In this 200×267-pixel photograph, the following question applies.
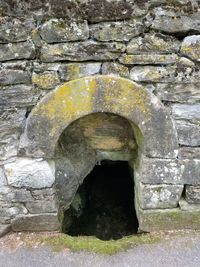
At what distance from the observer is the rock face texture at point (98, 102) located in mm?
2545

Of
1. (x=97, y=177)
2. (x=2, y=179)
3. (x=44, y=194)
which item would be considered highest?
(x=2, y=179)

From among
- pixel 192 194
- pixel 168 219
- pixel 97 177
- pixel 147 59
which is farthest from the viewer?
pixel 97 177

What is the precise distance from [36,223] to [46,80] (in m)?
1.48

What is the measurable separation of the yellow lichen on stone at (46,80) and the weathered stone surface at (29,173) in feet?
2.32

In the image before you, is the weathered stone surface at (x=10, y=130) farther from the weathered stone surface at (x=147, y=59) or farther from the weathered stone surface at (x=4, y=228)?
the weathered stone surface at (x=147, y=59)

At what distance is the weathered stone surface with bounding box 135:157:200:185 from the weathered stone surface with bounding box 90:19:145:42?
1.09 meters

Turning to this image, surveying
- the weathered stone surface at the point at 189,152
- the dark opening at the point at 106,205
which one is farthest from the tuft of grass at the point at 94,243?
the weathered stone surface at the point at 189,152

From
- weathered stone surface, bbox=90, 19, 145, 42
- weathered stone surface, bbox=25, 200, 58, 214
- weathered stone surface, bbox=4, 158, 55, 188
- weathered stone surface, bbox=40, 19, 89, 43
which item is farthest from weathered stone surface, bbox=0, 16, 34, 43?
weathered stone surface, bbox=25, 200, 58, 214

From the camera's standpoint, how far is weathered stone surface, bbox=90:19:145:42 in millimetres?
2537

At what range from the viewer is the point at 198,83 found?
9.11 ft

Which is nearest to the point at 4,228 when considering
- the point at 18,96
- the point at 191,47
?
the point at 18,96

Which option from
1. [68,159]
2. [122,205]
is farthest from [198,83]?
[122,205]

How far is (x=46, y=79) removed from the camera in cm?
276

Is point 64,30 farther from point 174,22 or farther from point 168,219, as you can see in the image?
point 168,219
